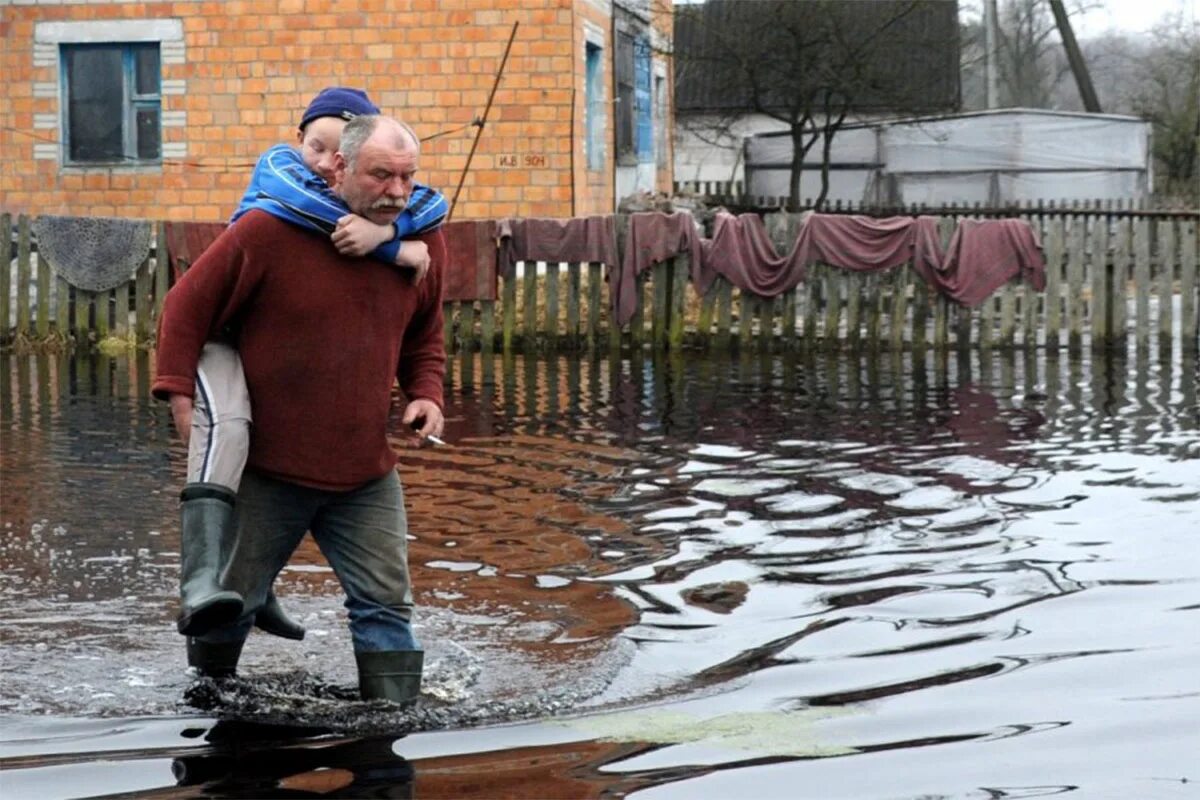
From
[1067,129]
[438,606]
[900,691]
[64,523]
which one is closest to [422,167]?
[64,523]

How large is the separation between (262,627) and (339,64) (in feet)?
58.0

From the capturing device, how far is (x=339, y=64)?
23.2m

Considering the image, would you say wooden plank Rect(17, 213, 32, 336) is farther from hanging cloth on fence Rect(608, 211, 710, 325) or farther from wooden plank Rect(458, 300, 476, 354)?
hanging cloth on fence Rect(608, 211, 710, 325)

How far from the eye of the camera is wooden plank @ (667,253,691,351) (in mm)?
19391

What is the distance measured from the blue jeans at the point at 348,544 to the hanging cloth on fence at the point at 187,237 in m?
14.0

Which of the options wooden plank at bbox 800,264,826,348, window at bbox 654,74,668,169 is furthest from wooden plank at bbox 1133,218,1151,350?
window at bbox 654,74,668,169

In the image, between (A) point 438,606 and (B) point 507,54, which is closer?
(A) point 438,606

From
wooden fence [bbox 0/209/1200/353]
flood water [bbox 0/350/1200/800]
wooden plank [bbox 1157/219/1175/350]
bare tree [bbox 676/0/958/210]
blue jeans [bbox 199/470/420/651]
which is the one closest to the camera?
flood water [bbox 0/350/1200/800]

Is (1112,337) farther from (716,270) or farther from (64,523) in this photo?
(64,523)

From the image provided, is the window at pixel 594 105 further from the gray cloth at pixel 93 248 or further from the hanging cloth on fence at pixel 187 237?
the gray cloth at pixel 93 248

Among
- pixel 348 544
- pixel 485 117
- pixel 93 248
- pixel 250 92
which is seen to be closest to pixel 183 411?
pixel 348 544

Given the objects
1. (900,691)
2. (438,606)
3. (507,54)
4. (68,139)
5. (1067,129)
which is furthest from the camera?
(1067,129)

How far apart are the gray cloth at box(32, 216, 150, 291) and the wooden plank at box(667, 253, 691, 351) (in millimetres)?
5119

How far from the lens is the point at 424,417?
5.93m
